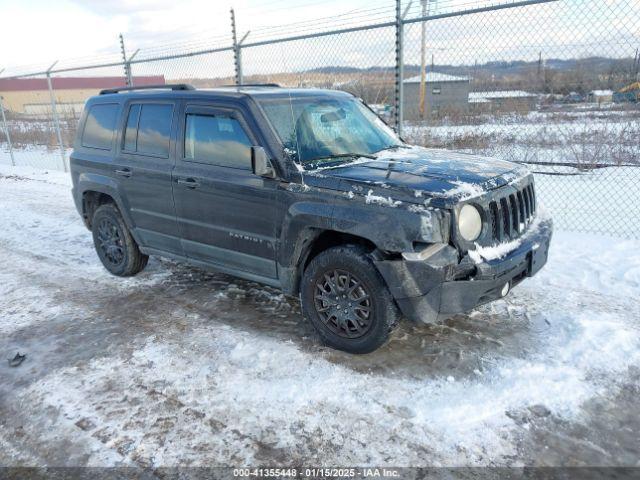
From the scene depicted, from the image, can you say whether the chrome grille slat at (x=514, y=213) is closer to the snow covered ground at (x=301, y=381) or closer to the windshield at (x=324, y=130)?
the snow covered ground at (x=301, y=381)

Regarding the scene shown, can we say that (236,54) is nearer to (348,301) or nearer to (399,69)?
(399,69)

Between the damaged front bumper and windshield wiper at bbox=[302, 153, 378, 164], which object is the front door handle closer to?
windshield wiper at bbox=[302, 153, 378, 164]

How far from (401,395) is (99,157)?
13.1 feet

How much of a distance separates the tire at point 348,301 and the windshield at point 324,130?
0.81 metres

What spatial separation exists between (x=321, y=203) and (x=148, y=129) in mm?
2169

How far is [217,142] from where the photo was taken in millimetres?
4211

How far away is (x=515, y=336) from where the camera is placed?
3.94 metres

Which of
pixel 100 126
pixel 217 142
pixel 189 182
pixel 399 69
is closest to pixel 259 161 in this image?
pixel 217 142

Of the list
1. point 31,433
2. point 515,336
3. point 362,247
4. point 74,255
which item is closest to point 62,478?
point 31,433

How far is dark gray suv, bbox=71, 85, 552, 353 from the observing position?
328 centimetres

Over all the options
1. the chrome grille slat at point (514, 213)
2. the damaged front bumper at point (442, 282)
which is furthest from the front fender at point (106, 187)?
the chrome grille slat at point (514, 213)

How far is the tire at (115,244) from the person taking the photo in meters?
5.36

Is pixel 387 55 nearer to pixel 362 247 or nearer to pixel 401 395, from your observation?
pixel 362 247

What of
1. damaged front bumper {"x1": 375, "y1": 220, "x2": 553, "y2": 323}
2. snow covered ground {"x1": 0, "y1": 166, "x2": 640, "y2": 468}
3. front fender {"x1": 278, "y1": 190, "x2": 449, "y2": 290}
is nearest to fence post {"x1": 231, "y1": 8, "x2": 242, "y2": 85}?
snow covered ground {"x1": 0, "y1": 166, "x2": 640, "y2": 468}
